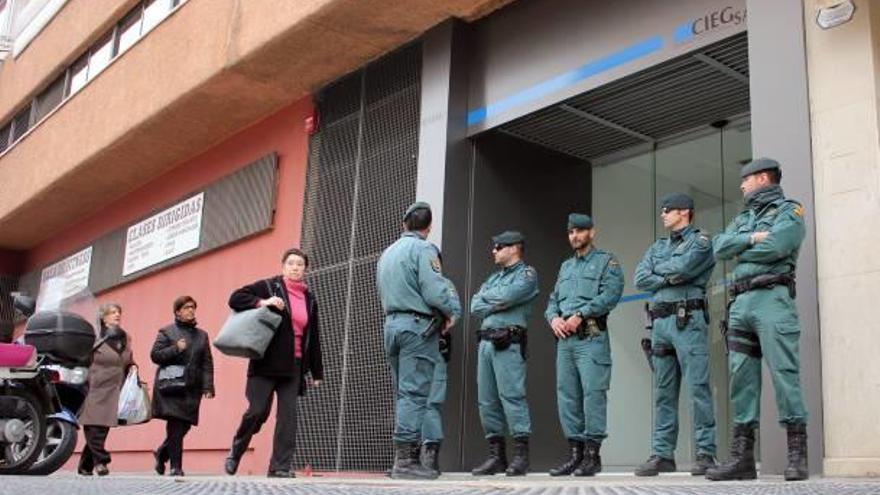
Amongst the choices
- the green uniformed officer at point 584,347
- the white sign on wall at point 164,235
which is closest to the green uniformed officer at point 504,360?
the green uniformed officer at point 584,347

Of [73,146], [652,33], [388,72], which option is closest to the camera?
[652,33]

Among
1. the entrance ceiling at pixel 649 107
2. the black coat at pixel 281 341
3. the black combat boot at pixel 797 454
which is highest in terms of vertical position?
the entrance ceiling at pixel 649 107

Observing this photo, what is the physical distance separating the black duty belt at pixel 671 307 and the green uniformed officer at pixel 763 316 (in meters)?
0.65

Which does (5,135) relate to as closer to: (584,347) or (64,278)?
(64,278)

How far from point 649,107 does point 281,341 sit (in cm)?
386

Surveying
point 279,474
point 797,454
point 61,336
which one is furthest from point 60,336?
point 797,454

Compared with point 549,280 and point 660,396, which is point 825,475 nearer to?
point 660,396

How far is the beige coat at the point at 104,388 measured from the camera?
823 cm

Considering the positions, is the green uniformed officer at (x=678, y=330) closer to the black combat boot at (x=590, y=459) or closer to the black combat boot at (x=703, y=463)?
the black combat boot at (x=703, y=463)

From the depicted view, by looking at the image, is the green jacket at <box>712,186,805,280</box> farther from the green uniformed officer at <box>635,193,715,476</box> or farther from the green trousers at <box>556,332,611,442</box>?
the green trousers at <box>556,332,611,442</box>

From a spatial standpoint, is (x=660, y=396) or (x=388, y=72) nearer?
(x=660, y=396)

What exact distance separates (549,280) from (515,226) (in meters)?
0.57

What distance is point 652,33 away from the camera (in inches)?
296

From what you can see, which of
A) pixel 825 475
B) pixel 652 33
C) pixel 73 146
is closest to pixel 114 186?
pixel 73 146
